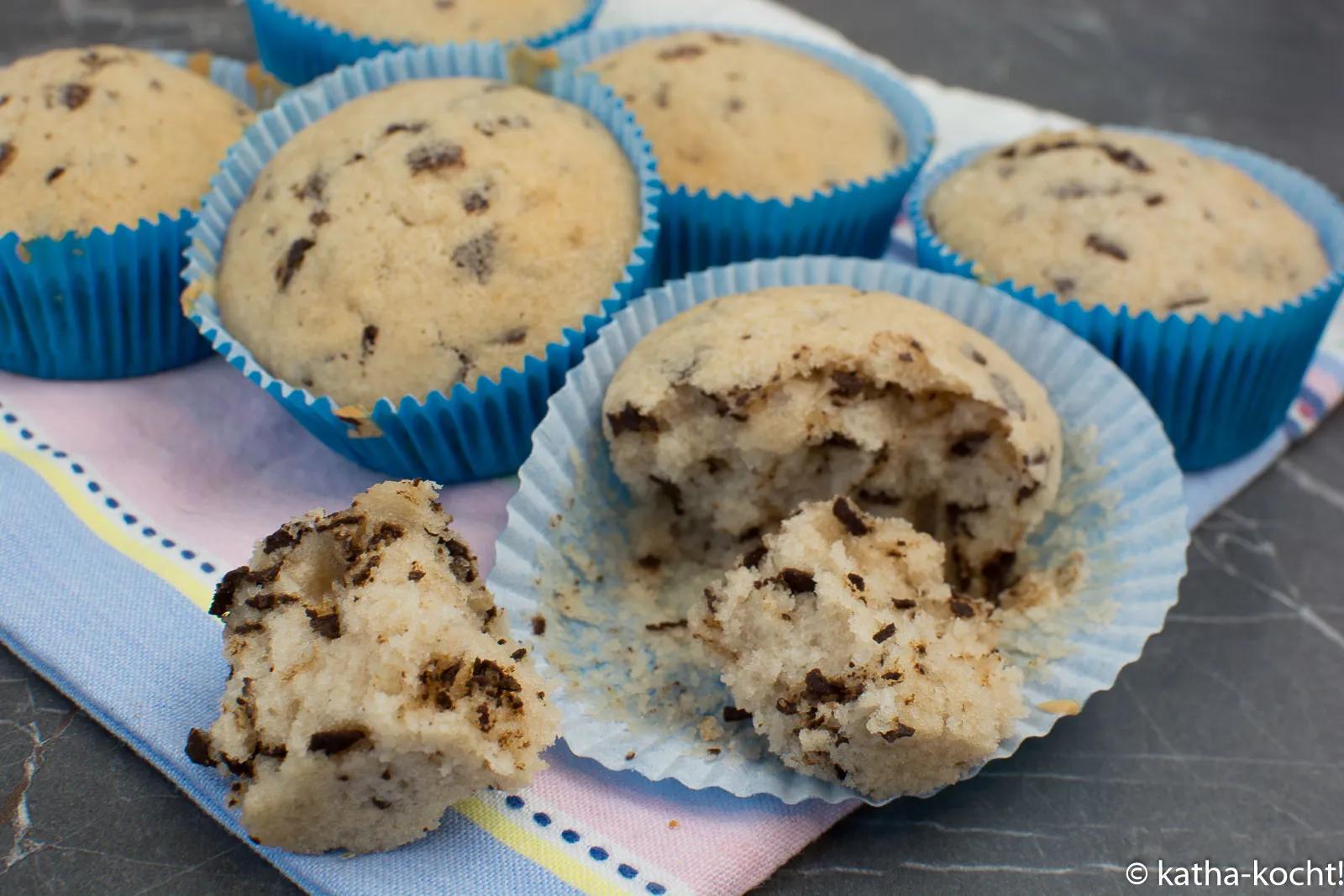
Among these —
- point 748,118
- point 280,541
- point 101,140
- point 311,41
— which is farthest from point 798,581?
point 311,41

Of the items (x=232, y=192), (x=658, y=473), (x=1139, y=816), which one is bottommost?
(x=1139, y=816)

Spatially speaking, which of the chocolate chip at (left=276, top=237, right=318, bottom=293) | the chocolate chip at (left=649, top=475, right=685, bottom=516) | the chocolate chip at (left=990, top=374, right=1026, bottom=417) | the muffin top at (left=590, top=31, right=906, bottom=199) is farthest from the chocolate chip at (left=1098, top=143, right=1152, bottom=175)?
the chocolate chip at (left=276, top=237, right=318, bottom=293)

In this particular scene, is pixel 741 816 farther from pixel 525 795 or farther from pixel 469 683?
pixel 469 683

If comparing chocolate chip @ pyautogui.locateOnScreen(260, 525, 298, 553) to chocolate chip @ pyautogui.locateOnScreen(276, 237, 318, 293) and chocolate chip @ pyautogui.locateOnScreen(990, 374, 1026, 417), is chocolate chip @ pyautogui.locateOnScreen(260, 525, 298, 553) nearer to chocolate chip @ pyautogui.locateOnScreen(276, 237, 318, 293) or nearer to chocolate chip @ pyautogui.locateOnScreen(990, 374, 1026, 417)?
chocolate chip @ pyautogui.locateOnScreen(276, 237, 318, 293)

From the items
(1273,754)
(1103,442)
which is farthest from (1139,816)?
(1103,442)

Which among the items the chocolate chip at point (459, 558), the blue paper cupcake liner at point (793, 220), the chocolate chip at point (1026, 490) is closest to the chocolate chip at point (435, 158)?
the blue paper cupcake liner at point (793, 220)

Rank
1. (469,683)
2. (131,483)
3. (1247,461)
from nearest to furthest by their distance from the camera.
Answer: (469,683) → (131,483) → (1247,461)

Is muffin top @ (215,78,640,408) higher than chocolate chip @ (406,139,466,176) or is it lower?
lower

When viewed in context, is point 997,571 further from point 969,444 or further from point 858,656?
point 858,656
